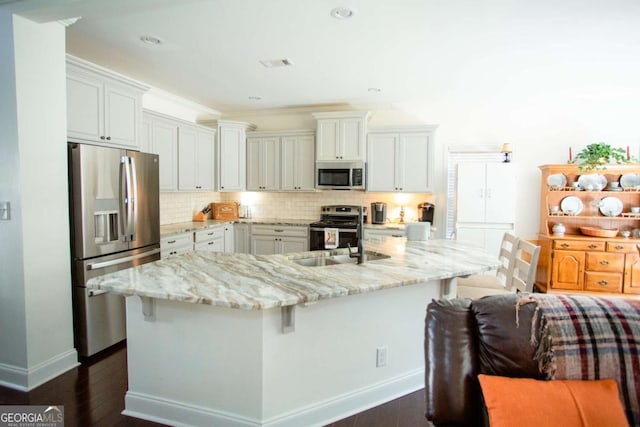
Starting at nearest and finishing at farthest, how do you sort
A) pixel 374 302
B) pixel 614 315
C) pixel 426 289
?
pixel 614 315 → pixel 374 302 → pixel 426 289

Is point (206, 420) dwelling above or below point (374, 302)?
below

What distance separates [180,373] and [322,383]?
0.80 m

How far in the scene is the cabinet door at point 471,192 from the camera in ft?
15.0

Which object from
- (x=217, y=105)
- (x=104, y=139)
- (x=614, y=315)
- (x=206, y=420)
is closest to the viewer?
(x=614, y=315)

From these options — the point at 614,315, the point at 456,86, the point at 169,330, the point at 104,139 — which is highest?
the point at 456,86

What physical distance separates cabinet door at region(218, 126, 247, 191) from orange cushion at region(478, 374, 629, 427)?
475cm

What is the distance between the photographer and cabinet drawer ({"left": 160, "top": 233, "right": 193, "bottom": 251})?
12.6 feet

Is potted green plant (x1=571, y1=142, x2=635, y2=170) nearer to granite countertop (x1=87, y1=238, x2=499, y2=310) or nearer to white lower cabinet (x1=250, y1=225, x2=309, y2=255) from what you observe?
granite countertop (x1=87, y1=238, x2=499, y2=310)

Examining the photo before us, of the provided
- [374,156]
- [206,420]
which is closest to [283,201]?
[374,156]

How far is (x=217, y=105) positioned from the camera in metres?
5.29

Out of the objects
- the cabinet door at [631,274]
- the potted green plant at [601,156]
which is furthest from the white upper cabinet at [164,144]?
the cabinet door at [631,274]

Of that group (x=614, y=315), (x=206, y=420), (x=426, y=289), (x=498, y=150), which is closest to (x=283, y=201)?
(x=498, y=150)

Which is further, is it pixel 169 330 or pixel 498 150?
pixel 498 150

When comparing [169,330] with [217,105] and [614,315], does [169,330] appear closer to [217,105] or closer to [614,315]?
[614,315]
